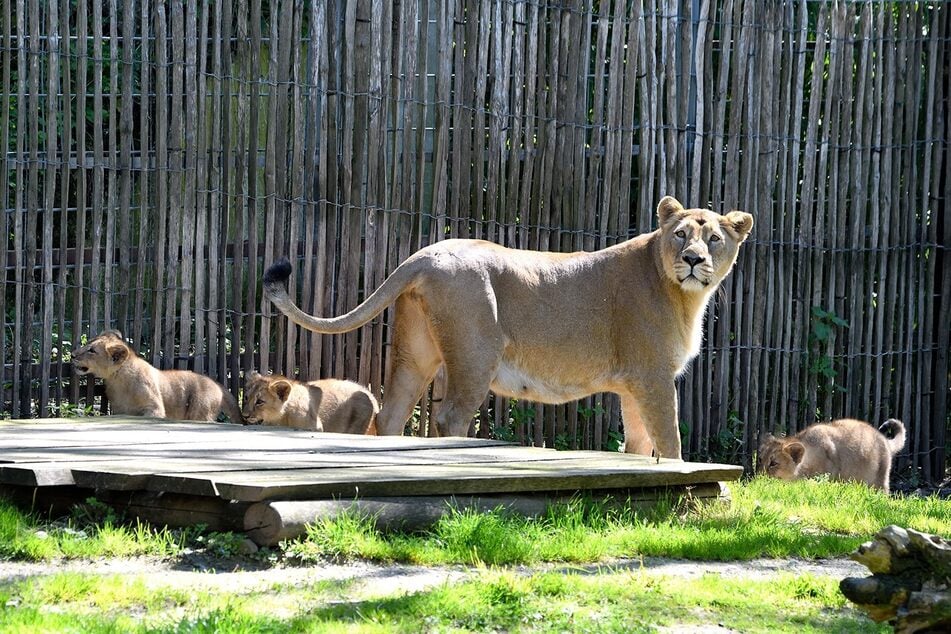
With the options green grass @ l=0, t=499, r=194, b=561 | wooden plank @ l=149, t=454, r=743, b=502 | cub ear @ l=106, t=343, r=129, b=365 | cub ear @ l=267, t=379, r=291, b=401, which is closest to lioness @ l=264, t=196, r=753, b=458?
cub ear @ l=267, t=379, r=291, b=401

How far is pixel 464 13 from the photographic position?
1015 cm

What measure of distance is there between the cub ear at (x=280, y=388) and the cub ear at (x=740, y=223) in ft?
10.3

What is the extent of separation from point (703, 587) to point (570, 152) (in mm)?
6051

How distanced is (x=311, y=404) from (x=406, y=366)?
701 mm

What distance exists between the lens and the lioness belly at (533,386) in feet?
30.0

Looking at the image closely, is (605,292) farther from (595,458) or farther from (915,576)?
(915,576)

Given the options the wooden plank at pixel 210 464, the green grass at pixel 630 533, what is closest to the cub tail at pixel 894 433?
the green grass at pixel 630 533

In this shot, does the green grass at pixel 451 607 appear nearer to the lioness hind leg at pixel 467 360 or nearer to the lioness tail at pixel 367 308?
the lioness hind leg at pixel 467 360

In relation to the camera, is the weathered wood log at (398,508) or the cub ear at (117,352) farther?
the cub ear at (117,352)

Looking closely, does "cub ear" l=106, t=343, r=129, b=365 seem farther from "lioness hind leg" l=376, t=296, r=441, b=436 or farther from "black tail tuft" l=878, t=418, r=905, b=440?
"black tail tuft" l=878, t=418, r=905, b=440

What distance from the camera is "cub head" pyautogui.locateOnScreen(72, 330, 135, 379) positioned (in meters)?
8.69

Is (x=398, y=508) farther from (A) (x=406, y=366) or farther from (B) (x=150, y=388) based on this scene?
(B) (x=150, y=388)

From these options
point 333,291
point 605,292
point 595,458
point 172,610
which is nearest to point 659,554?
point 595,458

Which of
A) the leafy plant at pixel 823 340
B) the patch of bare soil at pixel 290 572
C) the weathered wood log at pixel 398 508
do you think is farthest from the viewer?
the leafy plant at pixel 823 340
